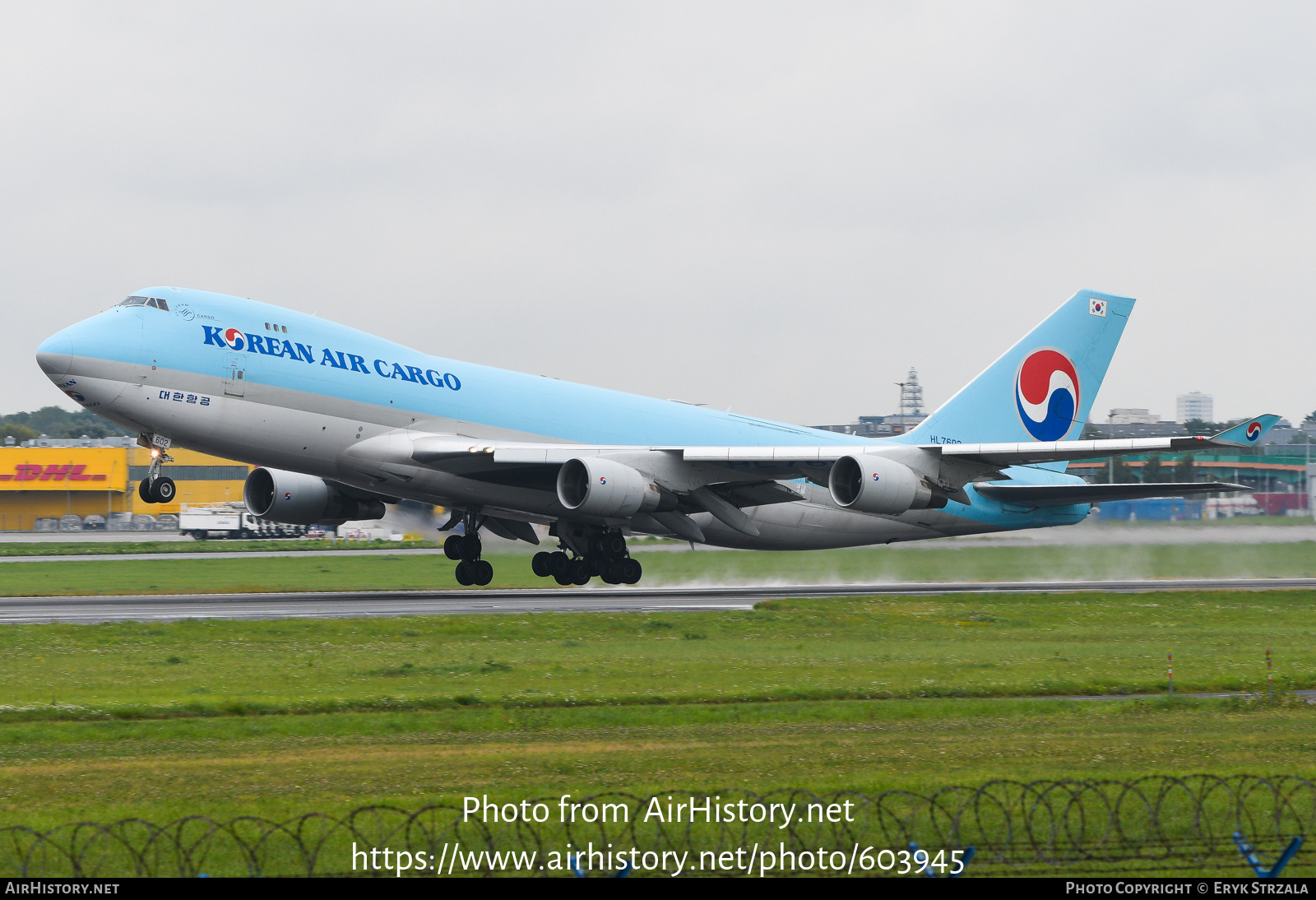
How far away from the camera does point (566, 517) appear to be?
3469cm

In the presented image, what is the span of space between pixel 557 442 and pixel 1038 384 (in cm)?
1616

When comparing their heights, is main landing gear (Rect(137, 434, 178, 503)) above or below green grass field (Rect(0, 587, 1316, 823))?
above

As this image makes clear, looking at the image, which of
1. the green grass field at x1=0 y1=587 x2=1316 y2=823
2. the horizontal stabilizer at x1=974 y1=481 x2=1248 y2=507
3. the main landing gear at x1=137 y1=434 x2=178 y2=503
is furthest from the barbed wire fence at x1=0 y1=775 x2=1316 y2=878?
the horizontal stabilizer at x1=974 y1=481 x2=1248 y2=507

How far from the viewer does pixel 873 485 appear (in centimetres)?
3089

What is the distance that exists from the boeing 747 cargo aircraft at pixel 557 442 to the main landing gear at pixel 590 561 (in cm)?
5

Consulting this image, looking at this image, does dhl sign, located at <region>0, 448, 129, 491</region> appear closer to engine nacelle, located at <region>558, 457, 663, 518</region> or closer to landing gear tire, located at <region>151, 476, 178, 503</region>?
landing gear tire, located at <region>151, 476, 178, 503</region>

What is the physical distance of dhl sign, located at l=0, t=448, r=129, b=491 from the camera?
9731 cm

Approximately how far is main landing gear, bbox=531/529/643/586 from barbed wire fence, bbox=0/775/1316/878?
24370 mm
